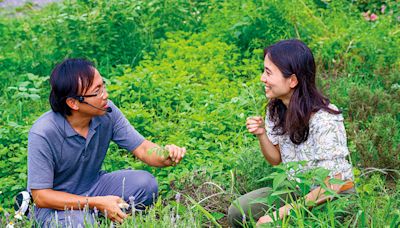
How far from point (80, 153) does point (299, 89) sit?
1.27 m

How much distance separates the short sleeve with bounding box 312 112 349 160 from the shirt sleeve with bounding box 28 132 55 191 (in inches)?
56.1

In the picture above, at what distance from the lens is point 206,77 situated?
6.20 m

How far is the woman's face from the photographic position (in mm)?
3795

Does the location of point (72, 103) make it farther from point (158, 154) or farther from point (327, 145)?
A: point (327, 145)

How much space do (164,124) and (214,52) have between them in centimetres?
140

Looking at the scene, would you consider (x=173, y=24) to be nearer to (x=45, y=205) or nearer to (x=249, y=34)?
(x=249, y=34)

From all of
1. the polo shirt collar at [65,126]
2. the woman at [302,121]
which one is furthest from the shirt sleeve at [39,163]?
the woman at [302,121]

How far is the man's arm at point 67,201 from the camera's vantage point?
3.93m

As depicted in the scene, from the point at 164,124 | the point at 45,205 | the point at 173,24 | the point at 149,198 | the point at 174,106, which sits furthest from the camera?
the point at 173,24

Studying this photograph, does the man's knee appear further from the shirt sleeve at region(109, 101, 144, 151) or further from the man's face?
the man's face

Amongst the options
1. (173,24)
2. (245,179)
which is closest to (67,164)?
(245,179)

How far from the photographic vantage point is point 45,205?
3986 millimetres

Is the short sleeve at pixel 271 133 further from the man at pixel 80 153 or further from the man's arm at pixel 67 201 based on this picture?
the man's arm at pixel 67 201

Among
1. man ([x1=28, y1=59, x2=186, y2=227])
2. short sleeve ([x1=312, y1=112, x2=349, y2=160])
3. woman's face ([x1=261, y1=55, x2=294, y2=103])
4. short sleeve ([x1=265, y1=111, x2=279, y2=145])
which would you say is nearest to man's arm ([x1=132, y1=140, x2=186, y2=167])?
man ([x1=28, y1=59, x2=186, y2=227])
